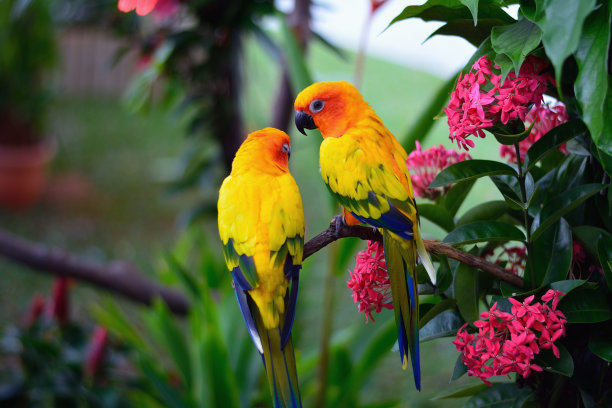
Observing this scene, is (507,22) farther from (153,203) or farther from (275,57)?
(153,203)

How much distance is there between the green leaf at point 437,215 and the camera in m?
0.45

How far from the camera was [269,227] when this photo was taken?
365mm

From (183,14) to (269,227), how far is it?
37.2 inches

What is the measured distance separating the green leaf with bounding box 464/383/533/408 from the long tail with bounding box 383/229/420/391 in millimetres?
127

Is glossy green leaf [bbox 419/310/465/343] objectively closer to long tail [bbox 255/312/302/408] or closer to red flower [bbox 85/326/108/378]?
long tail [bbox 255/312/302/408]

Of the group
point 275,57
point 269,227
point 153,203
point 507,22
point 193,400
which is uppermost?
point 507,22

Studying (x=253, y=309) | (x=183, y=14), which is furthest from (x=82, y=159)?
(x=253, y=309)

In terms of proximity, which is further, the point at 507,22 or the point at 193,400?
the point at 193,400

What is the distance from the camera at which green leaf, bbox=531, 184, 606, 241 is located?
1.30 ft

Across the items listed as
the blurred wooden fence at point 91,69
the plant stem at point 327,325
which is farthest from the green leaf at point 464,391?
the blurred wooden fence at point 91,69

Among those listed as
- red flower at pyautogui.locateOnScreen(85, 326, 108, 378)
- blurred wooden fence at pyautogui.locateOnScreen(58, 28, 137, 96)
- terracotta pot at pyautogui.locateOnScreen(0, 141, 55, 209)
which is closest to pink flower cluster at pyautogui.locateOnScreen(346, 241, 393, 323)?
red flower at pyautogui.locateOnScreen(85, 326, 108, 378)

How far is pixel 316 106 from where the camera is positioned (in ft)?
1.23

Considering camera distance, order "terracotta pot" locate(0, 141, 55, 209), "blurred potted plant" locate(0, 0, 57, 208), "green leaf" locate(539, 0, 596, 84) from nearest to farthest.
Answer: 1. "green leaf" locate(539, 0, 596, 84)
2. "blurred potted plant" locate(0, 0, 57, 208)
3. "terracotta pot" locate(0, 141, 55, 209)

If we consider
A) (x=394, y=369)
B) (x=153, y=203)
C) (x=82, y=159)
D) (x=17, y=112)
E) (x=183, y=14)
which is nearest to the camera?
(x=183, y=14)
